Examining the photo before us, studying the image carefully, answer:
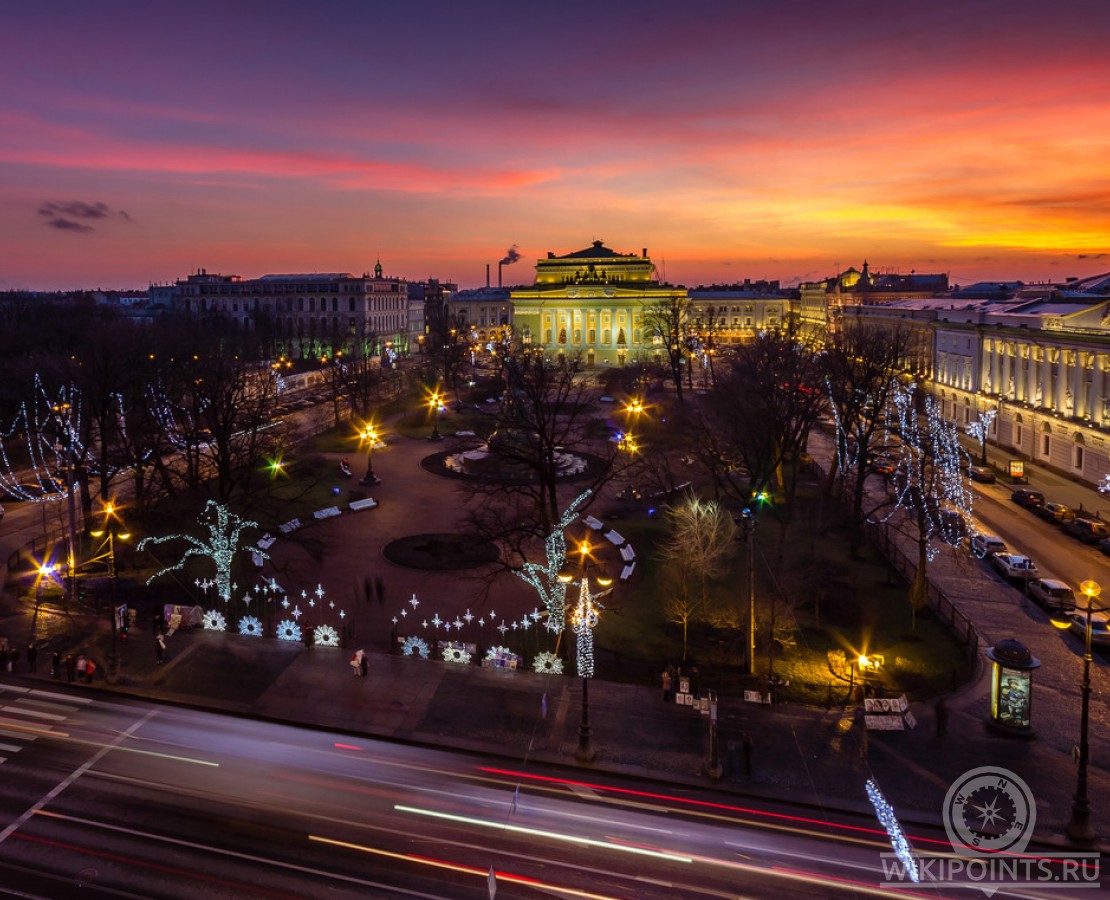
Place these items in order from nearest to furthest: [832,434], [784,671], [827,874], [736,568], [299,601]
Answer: [827,874] → [784,671] → [299,601] → [736,568] → [832,434]

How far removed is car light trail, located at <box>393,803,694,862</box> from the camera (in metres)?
15.7

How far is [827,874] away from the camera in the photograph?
15.0 metres

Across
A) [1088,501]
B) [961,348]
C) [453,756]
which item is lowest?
[453,756]

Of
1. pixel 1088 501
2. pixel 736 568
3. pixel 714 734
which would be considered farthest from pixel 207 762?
pixel 1088 501

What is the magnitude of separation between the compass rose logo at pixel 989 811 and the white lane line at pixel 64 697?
76.2 feet

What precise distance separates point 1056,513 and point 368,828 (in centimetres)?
3751

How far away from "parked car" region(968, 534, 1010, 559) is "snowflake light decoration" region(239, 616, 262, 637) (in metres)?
30.4

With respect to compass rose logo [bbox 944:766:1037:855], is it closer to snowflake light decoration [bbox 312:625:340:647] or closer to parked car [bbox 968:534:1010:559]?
parked car [bbox 968:534:1010:559]

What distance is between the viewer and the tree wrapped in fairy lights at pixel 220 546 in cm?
A: 3022

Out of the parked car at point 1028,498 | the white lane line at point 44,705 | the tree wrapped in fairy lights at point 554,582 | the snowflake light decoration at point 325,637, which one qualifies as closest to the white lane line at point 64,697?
the white lane line at point 44,705

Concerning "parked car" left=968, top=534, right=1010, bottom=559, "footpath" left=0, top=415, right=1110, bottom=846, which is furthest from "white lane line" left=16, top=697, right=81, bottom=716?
"parked car" left=968, top=534, right=1010, bottom=559

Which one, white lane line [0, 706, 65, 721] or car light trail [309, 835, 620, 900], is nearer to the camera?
car light trail [309, 835, 620, 900]

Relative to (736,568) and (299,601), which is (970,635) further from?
(299,601)

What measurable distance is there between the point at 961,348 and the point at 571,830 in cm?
6502
